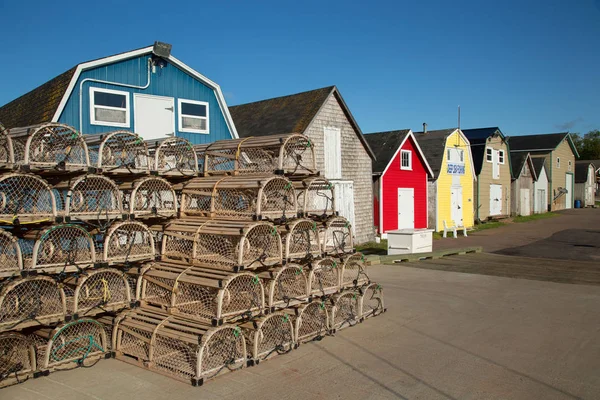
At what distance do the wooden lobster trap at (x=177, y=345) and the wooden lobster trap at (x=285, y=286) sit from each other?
0.87m

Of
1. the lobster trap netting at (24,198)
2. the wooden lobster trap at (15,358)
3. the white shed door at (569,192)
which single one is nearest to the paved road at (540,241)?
the lobster trap netting at (24,198)

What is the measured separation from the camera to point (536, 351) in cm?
810

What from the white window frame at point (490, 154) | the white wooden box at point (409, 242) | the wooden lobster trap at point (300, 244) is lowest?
the white wooden box at point (409, 242)

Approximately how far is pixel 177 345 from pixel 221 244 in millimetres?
1710

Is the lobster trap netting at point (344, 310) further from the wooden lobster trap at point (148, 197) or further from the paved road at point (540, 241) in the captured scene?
the paved road at point (540, 241)

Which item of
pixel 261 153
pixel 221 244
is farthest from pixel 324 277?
pixel 261 153

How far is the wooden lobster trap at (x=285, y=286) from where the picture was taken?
8.16 metres

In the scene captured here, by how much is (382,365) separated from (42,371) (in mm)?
4651

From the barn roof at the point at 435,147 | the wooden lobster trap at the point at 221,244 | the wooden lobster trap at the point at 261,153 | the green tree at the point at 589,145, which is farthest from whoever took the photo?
the green tree at the point at 589,145

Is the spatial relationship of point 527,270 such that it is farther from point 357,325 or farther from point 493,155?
point 493,155

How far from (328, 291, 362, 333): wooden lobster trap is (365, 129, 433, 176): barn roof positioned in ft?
47.5

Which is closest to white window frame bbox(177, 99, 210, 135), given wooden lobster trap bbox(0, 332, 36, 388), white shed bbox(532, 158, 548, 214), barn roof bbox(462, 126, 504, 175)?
wooden lobster trap bbox(0, 332, 36, 388)

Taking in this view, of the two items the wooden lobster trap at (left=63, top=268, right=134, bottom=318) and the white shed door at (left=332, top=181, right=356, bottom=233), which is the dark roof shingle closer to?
the white shed door at (left=332, top=181, right=356, bottom=233)

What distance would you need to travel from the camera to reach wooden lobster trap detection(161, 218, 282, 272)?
794 cm
